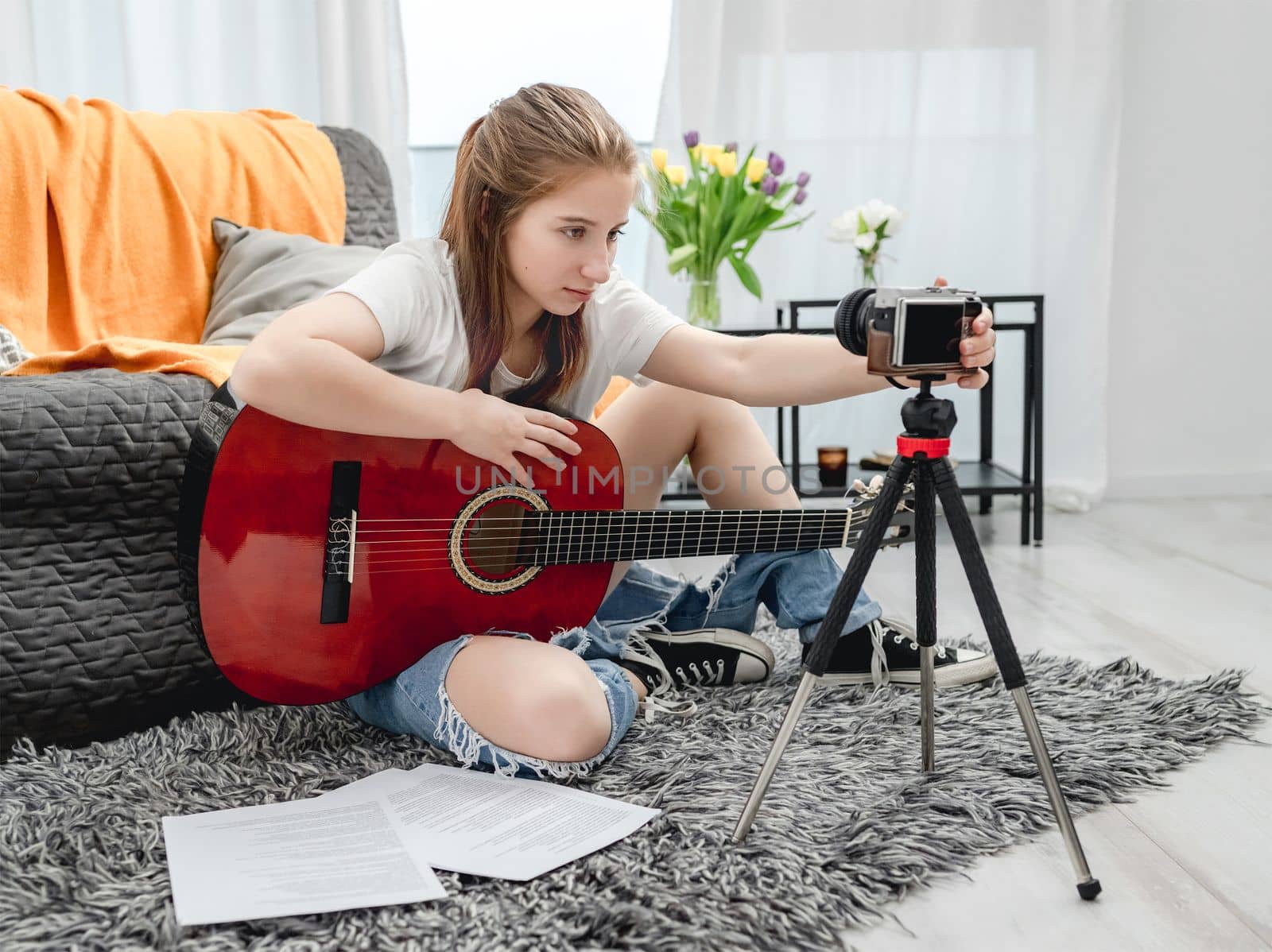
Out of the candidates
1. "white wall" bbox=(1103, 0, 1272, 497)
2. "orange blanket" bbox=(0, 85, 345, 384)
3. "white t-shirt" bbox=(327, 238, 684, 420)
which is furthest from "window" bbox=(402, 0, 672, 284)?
"white t-shirt" bbox=(327, 238, 684, 420)

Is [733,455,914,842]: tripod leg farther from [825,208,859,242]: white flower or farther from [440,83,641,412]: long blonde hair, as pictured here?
[825,208,859,242]: white flower

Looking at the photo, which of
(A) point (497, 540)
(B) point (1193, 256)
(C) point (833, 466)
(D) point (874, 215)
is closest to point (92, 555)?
(A) point (497, 540)

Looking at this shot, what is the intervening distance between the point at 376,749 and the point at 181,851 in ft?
0.89

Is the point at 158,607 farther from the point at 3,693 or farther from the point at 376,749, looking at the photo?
the point at 376,749

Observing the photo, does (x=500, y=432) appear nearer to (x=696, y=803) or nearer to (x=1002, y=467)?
(x=696, y=803)

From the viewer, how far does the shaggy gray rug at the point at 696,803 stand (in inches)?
34.4

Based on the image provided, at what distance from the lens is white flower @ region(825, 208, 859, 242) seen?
2.44 metres

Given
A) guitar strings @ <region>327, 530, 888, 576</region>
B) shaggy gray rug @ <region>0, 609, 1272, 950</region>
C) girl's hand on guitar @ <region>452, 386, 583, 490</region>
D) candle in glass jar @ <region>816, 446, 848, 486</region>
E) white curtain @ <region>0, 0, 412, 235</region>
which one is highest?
white curtain @ <region>0, 0, 412, 235</region>

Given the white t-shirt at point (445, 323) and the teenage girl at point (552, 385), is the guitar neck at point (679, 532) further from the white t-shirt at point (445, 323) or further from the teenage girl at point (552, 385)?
the white t-shirt at point (445, 323)

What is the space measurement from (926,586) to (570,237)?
50 cm

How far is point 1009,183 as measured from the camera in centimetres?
280

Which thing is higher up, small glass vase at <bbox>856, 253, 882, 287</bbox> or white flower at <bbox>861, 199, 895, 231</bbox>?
white flower at <bbox>861, 199, 895, 231</bbox>

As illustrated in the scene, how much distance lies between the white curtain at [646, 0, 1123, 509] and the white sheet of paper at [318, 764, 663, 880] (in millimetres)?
1771

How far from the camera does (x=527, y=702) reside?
1.12 meters
